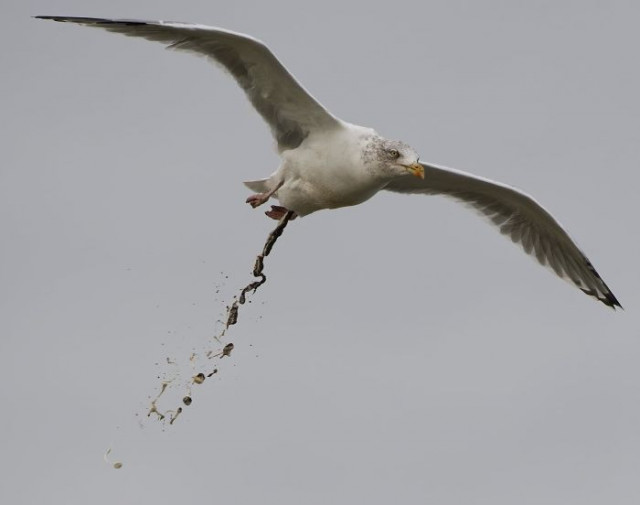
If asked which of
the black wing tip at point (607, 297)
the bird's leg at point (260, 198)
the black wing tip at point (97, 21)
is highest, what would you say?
the black wing tip at point (607, 297)

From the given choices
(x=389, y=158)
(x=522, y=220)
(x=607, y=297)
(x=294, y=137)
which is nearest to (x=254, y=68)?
(x=294, y=137)

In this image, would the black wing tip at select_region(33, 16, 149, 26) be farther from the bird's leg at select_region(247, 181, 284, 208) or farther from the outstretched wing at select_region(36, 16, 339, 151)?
the bird's leg at select_region(247, 181, 284, 208)

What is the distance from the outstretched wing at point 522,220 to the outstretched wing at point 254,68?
228cm

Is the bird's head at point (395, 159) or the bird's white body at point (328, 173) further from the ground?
the bird's head at point (395, 159)

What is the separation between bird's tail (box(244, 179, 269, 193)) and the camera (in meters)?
14.5

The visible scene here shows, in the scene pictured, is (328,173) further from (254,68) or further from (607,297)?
(607,297)

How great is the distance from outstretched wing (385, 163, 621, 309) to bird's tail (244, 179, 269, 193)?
7.05 ft

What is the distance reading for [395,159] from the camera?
44.0 feet

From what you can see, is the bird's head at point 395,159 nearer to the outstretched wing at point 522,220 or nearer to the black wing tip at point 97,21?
the outstretched wing at point 522,220

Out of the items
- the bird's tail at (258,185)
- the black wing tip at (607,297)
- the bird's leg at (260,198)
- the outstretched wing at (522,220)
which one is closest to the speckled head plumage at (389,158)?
the bird's leg at (260,198)

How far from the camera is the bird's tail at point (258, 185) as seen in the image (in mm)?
14516

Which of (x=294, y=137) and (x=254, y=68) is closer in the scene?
(x=254, y=68)

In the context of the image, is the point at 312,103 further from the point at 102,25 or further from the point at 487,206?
the point at 487,206

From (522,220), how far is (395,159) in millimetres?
3783
